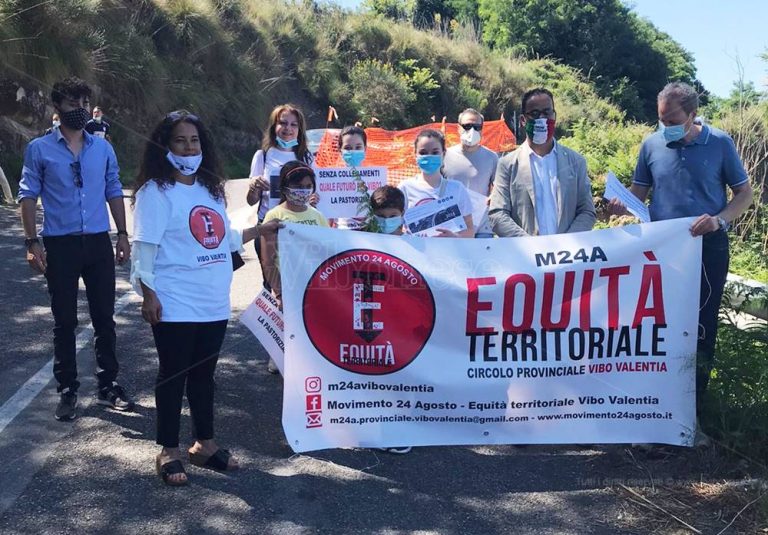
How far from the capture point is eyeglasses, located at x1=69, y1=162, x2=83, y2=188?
5.11m

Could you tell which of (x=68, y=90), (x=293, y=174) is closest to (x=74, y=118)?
(x=68, y=90)

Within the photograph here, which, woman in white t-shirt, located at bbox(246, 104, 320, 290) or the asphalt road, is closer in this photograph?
the asphalt road

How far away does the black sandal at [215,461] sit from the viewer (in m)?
4.43

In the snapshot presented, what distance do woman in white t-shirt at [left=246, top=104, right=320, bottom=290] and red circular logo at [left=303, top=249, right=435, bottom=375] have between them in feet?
5.10

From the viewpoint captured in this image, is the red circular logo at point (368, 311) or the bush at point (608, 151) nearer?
the red circular logo at point (368, 311)

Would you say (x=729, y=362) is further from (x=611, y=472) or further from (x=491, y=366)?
(x=491, y=366)

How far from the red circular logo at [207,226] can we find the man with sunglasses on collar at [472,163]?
3.03 meters

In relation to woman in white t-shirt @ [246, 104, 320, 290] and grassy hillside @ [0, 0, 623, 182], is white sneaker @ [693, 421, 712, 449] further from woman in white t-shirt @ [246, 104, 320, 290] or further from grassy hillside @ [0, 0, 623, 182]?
grassy hillside @ [0, 0, 623, 182]

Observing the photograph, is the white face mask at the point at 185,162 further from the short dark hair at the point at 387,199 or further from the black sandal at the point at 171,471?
the black sandal at the point at 171,471

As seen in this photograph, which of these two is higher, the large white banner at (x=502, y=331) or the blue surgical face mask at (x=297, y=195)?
the blue surgical face mask at (x=297, y=195)

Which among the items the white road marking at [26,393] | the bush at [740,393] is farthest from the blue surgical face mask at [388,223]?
the white road marking at [26,393]

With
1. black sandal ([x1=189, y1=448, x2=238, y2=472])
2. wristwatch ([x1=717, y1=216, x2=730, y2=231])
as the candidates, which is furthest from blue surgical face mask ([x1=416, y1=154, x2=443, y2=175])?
black sandal ([x1=189, y1=448, x2=238, y2=472])

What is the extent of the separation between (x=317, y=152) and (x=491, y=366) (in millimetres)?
6122

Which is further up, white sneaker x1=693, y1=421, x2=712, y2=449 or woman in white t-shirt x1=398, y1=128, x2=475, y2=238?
woman in white t-shirt x1=398, y1=128, x2=475, y2=238
